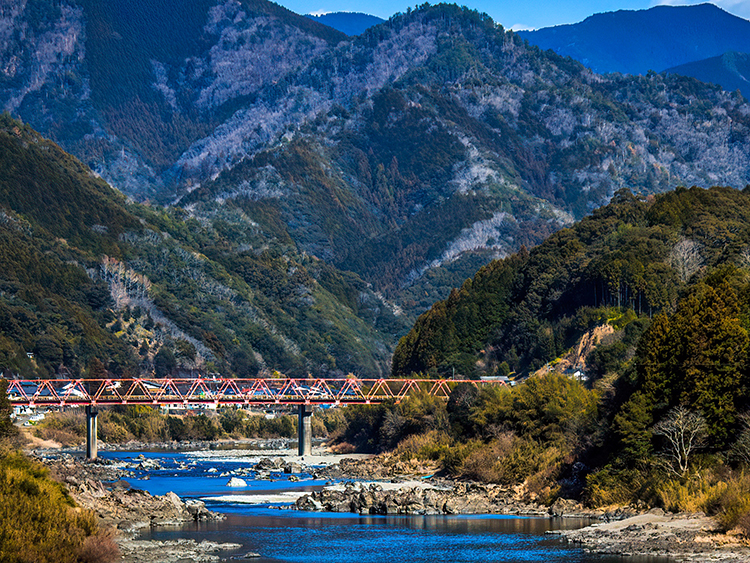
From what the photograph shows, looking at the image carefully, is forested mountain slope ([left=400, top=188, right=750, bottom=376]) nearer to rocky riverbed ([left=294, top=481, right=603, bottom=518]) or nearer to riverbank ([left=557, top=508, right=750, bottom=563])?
rocky riverbed ([left=294, top=481, right=603, bottom=518])

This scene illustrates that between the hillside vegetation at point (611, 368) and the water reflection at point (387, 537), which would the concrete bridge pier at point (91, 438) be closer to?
the hillside vegetation at point (611, 368)

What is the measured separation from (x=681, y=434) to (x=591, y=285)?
9279 cm

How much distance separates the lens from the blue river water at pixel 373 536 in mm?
63969

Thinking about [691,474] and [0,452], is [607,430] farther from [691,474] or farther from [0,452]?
[0,452]

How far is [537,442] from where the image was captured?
337 ft

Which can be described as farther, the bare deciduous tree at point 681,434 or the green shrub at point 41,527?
the bare deciduous tree at point 681,434

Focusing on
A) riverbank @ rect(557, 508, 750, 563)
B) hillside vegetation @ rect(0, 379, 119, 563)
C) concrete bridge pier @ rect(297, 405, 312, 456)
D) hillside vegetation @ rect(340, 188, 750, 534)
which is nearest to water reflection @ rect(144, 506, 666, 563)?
riverbank @ rect(557, 508, 750, 563)

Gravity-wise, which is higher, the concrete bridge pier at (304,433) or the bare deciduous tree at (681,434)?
the bare deciduous tree at (681,434)

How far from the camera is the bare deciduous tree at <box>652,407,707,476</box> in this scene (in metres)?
72.7

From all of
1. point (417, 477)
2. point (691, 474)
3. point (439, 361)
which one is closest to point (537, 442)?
point (417, 477)

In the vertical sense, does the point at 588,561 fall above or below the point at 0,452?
below

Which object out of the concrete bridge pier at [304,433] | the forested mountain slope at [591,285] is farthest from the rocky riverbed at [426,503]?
the concrete bridge pier at [304,433]

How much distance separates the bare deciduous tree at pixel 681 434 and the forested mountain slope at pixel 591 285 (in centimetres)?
5096

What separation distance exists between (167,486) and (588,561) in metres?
56.1
